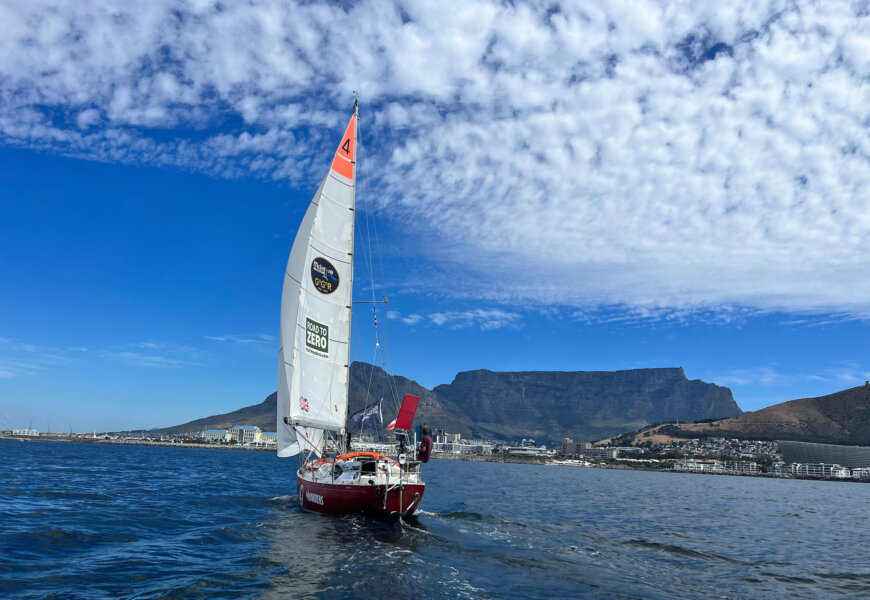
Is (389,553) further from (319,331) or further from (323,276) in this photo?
(323,276)

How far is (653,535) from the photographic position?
1093 inches

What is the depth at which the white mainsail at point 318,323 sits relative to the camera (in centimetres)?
2988

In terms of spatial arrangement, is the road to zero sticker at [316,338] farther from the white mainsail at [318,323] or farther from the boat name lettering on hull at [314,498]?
the boat name lettering on hull at [314,498]

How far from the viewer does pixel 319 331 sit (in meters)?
30.6

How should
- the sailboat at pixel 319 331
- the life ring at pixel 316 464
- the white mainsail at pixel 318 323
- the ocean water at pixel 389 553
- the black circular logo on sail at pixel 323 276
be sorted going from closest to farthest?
the ocean water at pixel 389 553
the life ring at pixel 316 464
the sailboat at pixel 319 331
the white mainsail at pixel 318 323
the black circular logo on sail at pixel 323 276

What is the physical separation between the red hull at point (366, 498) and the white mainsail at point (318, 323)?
14.7ft

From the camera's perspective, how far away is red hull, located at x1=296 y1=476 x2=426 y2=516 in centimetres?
2472

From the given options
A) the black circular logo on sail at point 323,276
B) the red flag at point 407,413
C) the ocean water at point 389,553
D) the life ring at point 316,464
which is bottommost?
the ocean water at point 389,553

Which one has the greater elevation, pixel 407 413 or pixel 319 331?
pixel 319 331

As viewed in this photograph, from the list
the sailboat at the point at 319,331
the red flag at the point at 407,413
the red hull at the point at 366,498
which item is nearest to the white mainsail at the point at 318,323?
the sailboat at the point at 319,331

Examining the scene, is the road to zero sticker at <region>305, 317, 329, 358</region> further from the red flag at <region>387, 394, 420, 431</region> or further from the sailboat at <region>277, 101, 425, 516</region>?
the red flag at <region>387, 394, 420, 431</region>

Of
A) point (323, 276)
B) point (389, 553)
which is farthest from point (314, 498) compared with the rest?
point (323, 276)

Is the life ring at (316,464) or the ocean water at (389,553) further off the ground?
the life ring at (316,464)

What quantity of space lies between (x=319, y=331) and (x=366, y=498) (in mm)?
10099
